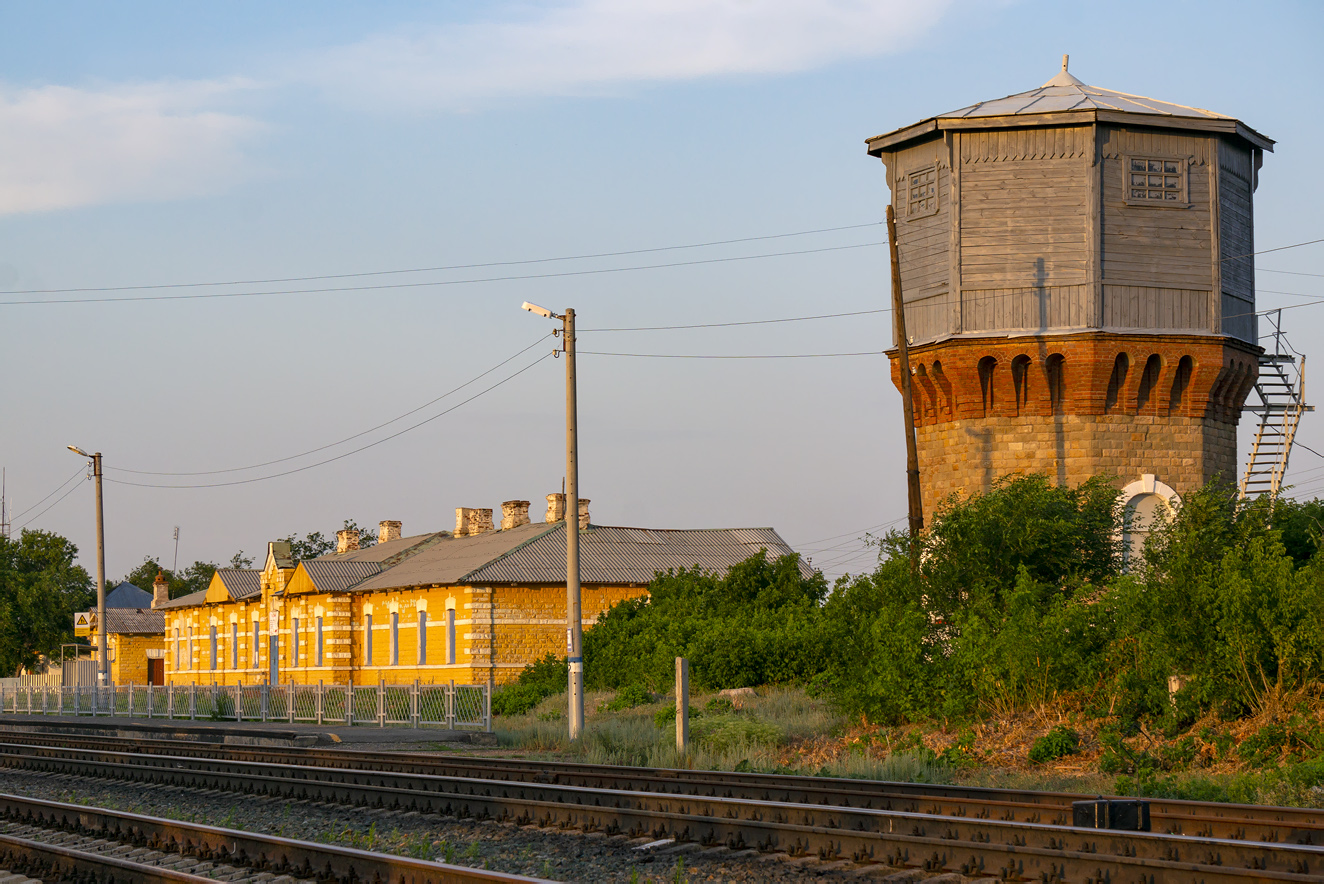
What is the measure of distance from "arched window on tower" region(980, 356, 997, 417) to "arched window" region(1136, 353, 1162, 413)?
121 inches

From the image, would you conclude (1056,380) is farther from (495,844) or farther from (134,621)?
(134,621)

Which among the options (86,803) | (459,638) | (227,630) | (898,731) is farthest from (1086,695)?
(227,630)

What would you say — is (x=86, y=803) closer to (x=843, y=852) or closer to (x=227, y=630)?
(x=843, y=852)

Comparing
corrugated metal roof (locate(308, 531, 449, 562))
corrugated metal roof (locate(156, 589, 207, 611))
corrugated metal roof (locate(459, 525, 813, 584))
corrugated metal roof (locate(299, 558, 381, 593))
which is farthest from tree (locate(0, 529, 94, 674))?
corrugated metal roof (locate(459, 525, 813, 584))

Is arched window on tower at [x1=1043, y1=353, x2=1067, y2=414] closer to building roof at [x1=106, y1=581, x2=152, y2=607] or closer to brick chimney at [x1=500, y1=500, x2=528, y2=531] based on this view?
brick chimney at [x1=500, y1=500, x2=528, y2=531]

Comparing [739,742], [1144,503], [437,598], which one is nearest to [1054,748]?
[739,742]

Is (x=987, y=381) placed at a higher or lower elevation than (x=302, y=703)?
higher

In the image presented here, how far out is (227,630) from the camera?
61375 millimetres

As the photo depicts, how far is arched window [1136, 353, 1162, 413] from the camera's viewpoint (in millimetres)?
30141

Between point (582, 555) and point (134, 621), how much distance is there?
140ft

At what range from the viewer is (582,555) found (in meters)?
47.3

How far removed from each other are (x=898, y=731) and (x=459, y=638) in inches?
906

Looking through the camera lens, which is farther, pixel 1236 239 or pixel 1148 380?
pixel 1236 239

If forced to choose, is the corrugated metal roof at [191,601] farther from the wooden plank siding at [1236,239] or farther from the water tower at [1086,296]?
the wooden plank siding at [1236,239]
